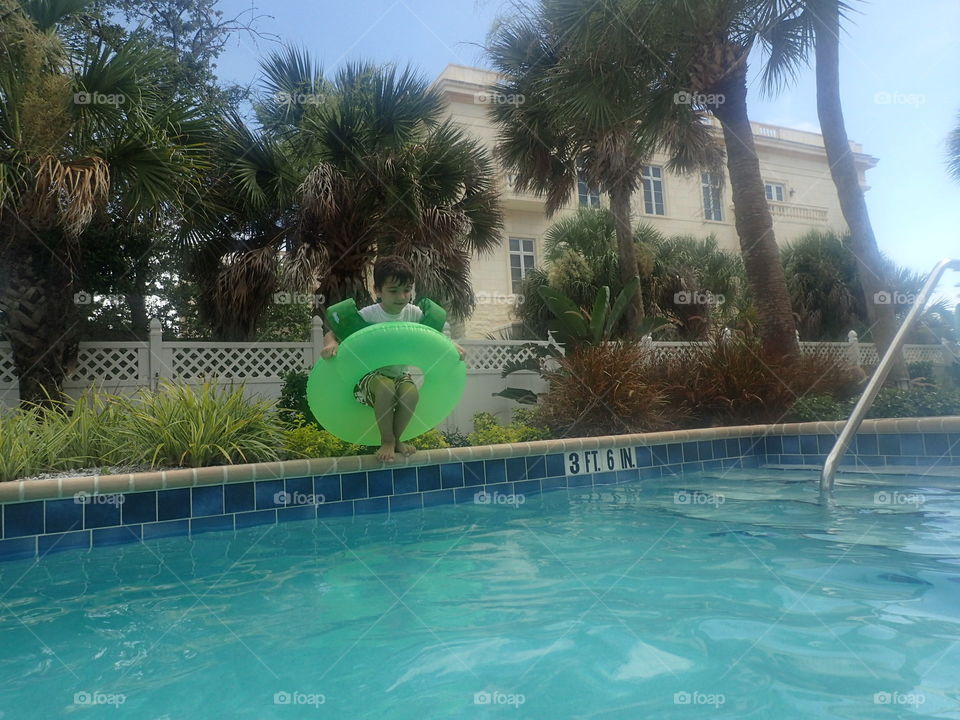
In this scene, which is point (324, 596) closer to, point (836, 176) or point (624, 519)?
point (624, 519)

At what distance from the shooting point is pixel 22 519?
3.91 meters

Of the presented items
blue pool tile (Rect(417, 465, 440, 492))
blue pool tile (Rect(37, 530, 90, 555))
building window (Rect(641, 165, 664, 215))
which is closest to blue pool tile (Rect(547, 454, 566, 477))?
blue pool tile (Rect(417, 465, 440, 492))

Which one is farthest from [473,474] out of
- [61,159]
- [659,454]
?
[61,159]

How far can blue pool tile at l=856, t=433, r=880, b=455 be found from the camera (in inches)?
253

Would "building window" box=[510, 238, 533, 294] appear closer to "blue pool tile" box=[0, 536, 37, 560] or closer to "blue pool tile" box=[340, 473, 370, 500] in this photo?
"blue pool tile" box=[340, 473, 370, 500]

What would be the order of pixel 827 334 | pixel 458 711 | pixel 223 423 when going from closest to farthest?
pixel 458 711
pixel 223 423
pixel 827 334

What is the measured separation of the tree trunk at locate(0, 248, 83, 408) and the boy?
4420 mm

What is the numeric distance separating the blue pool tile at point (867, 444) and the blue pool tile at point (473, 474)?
12.2ft

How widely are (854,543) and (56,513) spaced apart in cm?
444

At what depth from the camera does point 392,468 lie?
514 centimetres

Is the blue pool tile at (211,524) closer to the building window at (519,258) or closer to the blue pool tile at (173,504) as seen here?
the blue pool tile at (173,504)

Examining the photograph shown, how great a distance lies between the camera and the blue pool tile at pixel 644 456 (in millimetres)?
6699

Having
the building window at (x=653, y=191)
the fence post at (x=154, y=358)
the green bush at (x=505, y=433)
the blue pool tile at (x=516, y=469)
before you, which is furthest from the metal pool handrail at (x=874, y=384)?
the building window at (x=653, y=191)

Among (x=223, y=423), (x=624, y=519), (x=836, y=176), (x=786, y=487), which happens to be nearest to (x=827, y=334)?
(x=836, y=176)
